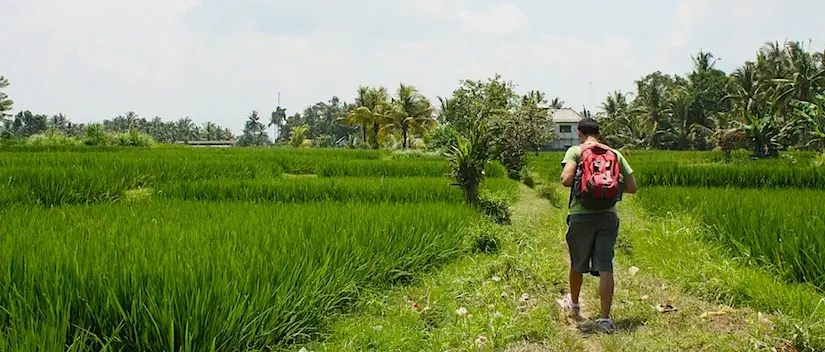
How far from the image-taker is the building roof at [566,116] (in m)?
50.8

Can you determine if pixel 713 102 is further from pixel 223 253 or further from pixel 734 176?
pixel 223 253

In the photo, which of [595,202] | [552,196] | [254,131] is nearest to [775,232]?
[595,202]

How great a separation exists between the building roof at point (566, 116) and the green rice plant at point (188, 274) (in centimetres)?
4837

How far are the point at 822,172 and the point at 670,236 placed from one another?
→ 27.7ft

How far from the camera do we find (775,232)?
14.2 feet

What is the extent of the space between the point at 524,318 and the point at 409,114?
35191 millimetres

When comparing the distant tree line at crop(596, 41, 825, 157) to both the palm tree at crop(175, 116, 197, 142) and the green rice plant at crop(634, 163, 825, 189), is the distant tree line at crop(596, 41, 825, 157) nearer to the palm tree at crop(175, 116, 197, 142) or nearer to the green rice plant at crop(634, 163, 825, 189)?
the green rice plant at crop(634, 163, 825, 189)

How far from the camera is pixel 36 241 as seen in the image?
3281mm

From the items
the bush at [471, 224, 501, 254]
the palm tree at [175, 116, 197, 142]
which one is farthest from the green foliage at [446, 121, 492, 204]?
the palm tree at [175, 116, 197, 142]

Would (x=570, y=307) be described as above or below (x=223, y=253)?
below

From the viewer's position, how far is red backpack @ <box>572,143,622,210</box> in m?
3.16

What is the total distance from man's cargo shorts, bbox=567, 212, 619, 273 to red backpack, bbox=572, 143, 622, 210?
0.37 ft

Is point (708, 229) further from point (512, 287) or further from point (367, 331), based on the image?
point (367, 331)

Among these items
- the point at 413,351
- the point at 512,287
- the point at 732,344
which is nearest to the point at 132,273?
the point at 413,351
